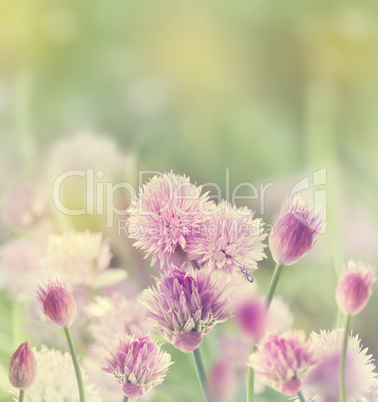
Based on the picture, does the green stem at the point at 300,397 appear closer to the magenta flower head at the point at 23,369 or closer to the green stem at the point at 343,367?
the green stem at the point at 343,367

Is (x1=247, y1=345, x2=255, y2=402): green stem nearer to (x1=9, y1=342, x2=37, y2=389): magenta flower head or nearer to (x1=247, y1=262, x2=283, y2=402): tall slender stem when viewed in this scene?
(x1=247, y1=262, x2=283, y2=402): tall slender stem

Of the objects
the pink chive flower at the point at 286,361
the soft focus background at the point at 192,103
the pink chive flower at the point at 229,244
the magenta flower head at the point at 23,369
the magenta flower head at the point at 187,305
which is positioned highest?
the soft focus background at the point at 192,103

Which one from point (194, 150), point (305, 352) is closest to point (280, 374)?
point (305, 352)

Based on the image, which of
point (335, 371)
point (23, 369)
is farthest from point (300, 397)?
point (23, 369)

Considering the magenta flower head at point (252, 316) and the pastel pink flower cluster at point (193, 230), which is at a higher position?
the pastel pink flower cluster at point (193, 230)

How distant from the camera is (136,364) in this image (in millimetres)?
232

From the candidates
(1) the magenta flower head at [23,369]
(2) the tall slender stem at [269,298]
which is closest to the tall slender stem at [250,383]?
(2) the tall slender stem at [269,298]

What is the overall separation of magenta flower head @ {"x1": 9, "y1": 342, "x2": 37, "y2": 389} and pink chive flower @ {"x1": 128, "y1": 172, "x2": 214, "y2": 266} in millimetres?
73

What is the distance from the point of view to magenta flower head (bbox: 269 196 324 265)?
228mm

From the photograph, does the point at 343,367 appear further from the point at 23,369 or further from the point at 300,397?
the point at 23,369

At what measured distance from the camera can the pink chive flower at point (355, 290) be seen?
234 millimetres

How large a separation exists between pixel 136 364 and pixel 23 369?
2.2 inches

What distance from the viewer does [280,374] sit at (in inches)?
8.6

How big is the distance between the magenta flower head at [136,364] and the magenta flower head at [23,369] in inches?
1.4
